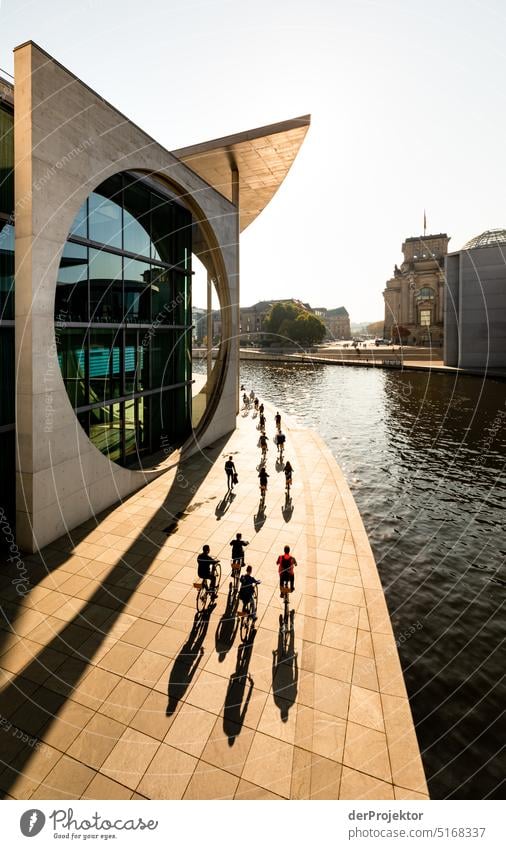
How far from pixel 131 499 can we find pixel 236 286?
15.2 metres

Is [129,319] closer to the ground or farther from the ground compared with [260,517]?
farther from the ground

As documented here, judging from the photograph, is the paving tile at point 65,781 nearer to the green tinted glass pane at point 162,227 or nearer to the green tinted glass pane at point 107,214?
the green tinted glass pane at point 107,214

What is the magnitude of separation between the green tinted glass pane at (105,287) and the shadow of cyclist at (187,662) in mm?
10950

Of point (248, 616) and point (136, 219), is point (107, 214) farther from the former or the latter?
point (248, 616)

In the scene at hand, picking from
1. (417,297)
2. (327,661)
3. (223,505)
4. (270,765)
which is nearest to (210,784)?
(270,765)

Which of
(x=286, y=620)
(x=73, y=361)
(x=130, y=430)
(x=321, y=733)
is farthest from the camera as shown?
(x=130, y=430)

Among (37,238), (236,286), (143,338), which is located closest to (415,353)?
(236,286)

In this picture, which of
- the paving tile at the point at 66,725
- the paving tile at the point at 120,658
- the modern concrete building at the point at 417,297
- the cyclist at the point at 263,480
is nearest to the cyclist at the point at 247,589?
the paving tile at the point at 120,658

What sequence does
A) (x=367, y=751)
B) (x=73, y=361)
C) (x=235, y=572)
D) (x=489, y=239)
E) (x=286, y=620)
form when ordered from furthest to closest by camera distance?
1. (x=489, y=239)
2. (x=73, y=361)
3. (x=235, y=572)
4. (x=286, y=620)
5. (x=367, y=751)

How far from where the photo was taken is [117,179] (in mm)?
16531

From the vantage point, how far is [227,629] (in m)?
9.37

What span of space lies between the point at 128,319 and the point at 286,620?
13447 mm

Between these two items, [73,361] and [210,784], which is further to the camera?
[73,361]

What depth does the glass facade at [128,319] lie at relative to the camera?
14.8 metres
